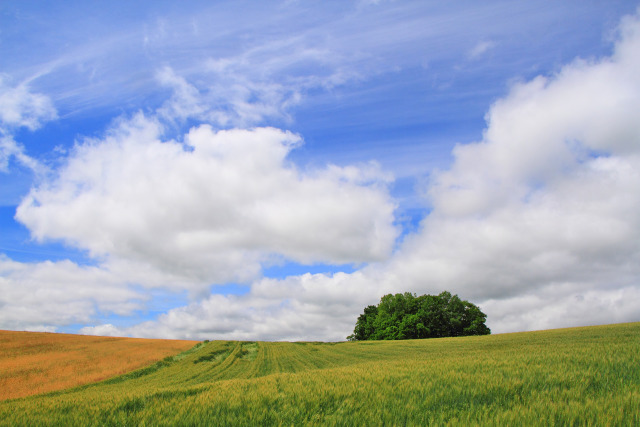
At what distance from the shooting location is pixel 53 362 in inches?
1438

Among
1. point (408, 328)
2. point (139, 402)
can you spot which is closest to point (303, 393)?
point (139, 402)

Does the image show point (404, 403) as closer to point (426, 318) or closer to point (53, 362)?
point (53, 362)

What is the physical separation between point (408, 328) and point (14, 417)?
80565 mm

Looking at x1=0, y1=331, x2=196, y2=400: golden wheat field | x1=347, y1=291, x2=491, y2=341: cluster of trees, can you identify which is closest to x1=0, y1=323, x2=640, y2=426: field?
x1=0, y1=331, x2=196, y2=400: golden wheat field

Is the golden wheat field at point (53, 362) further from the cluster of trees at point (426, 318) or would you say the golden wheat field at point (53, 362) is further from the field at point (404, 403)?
the cluster of trees at point (426, 318)

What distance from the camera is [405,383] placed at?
29.8 feet

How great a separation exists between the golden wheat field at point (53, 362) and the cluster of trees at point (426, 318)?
161 ft

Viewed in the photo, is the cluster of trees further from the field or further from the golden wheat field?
the field

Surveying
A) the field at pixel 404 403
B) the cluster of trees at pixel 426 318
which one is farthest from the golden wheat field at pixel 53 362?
the cluster of trees at pixel 426 318

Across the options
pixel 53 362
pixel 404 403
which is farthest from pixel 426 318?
pixel 404 403

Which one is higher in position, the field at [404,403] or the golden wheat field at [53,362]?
the field at [404,403]

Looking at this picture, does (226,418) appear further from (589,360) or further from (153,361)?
(153,361)

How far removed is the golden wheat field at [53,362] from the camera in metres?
27.7

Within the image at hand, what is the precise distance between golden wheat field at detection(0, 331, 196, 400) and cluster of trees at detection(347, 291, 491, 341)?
49.2m
